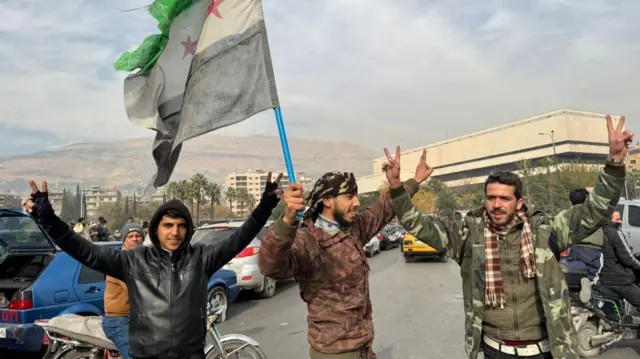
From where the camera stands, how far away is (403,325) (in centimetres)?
733

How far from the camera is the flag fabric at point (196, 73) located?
4133 millimetres

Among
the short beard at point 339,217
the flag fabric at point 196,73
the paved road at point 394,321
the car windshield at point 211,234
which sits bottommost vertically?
the paved road at point 394,321

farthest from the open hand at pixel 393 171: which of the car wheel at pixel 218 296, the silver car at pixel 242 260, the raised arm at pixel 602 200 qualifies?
the silver car at pixel 242 260

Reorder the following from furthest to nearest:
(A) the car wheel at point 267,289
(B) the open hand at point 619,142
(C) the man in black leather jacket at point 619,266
Result: (A) the car wheel at point 267,289 → (C) the man in black leather jacket at point 619,266 → (B) the open hand at point 619,142

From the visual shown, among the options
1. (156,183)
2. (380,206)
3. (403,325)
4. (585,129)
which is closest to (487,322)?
(380,206)

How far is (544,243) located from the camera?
8.77 ft

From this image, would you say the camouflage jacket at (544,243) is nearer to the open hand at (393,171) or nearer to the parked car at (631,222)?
the open hand at (393,171)

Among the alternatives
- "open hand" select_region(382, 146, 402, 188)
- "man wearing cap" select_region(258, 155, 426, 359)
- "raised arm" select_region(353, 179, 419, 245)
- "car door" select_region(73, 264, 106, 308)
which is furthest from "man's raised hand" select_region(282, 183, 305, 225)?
"car door" select_region(73, 264, 106, 308)

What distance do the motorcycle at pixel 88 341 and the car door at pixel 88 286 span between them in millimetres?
1385

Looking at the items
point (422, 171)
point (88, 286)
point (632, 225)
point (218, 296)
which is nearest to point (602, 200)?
point (422, 171)

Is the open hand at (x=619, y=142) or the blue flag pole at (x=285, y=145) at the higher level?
the blue flag pole at (x=285, y=145)

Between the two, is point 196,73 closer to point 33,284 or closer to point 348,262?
point 348,262

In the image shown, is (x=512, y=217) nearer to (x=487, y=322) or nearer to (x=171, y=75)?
(x=487, y=322)

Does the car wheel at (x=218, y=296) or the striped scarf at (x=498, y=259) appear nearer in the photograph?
the striped scarf at (x=498, y=259)
